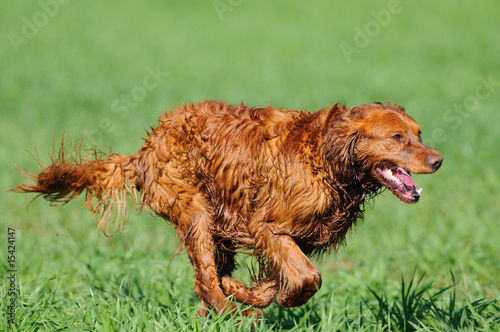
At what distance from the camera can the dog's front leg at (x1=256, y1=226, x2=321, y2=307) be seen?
4.10m

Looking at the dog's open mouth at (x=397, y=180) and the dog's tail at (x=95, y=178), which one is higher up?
the dog's tail at (x=95, y=178)

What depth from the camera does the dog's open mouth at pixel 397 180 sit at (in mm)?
4020

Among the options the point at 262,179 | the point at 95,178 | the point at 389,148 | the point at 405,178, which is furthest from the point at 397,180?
the point at 95,178

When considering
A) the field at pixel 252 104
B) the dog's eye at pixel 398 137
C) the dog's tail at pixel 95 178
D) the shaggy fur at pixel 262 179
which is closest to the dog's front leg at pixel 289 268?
the shaggy fur at pixel 262 179

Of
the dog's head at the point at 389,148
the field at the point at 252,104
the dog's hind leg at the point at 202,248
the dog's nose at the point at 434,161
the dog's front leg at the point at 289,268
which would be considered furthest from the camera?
the field at the point at 252,104

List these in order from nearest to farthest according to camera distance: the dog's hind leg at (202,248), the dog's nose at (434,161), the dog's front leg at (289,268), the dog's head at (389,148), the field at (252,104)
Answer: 1. the dog's nose at (434,161)
2. the dog's head at (389,148)
3. the dog's front leg at (289,268)
4. the dog's hind leg at (202,248)
5. the field at (252,104)

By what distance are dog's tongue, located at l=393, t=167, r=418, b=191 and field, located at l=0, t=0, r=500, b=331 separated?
457 mm

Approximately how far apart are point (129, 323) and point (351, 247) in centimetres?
419

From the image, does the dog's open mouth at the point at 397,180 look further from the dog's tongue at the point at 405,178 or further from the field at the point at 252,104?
the field at the point at 252,104

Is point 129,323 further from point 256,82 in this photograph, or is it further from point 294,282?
point 256,82

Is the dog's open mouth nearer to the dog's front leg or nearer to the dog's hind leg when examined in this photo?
the dog's front leg

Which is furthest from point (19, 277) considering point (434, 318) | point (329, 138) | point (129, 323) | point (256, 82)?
point (256, 82)

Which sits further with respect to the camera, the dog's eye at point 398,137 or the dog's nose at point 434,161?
the dog's eye at point 398,137

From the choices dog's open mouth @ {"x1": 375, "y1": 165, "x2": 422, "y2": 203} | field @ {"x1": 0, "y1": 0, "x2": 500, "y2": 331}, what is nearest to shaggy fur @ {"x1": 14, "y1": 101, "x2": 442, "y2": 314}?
dog's open mouth @ {"x1": 375, "y1": 165, "x2": 422, "y2": 203}
